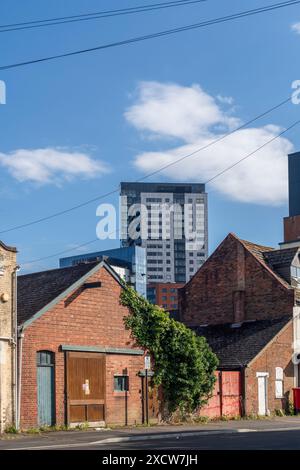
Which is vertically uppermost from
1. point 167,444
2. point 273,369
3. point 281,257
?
point 281,257

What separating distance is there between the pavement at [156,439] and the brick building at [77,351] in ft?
5.53

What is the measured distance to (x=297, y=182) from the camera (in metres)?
132

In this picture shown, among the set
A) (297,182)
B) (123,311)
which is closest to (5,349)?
(123,311)

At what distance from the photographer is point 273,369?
140 feet

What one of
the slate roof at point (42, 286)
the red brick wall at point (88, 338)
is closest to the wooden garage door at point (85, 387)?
the red brick wall at point (88, 338)

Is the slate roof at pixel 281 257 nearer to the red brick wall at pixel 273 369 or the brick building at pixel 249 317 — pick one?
the brick building at pixel 249 317

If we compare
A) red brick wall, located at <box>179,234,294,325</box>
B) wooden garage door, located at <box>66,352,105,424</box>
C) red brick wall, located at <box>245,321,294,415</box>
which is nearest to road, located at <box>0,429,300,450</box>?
wooden garage door, located at <box>66,352,105,424</box>

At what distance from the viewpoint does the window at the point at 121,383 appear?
32.8 metres

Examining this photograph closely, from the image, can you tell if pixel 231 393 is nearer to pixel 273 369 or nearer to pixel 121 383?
pixel 273 369

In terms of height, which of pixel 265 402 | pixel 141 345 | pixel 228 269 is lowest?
pixel 265 402

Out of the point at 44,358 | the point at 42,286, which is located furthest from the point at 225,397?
the point at 44,358

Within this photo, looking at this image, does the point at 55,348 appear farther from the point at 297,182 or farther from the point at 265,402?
the point at 297,182

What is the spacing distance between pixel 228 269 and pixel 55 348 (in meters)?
20.6

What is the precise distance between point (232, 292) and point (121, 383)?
16.5 metres
